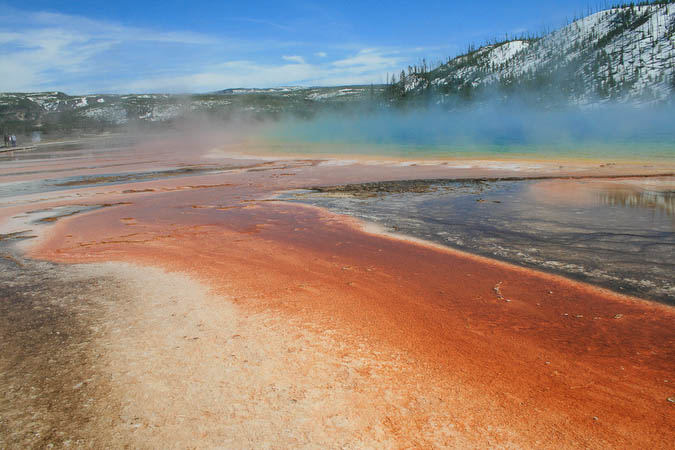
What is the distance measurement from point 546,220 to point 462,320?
16.8 feet

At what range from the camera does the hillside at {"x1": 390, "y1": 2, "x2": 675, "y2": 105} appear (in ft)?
323

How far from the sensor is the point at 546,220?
8.32 meters

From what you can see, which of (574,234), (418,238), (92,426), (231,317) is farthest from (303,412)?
(574,234)

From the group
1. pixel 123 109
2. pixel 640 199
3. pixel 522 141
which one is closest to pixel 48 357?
pixel 640 199

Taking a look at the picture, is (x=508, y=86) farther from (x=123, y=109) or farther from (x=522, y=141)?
(x=123, y=109)

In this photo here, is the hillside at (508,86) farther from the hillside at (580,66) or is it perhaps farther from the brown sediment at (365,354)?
the brown sediment at (365,354)

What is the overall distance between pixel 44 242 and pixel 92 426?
605 centimetres

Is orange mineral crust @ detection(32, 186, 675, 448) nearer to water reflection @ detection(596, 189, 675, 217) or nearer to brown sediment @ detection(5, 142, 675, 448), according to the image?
brown sediment @ detection(5, 142, 675, 448)

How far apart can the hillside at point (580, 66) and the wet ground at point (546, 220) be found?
98404 millimetres

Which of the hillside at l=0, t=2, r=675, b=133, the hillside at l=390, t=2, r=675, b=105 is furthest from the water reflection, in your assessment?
the hillside at l=390, t=2, r=675, b=105

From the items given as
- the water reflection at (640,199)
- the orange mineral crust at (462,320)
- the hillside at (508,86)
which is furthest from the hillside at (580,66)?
the orange mineral crust at (462,320)

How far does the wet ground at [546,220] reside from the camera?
18.5 feet

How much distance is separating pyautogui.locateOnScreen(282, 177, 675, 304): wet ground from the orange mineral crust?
0.68 m

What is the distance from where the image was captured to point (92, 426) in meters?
2.67
